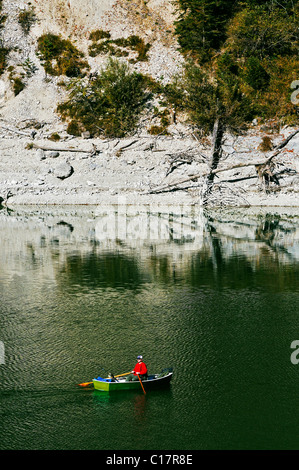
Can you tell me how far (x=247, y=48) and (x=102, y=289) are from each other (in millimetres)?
46439

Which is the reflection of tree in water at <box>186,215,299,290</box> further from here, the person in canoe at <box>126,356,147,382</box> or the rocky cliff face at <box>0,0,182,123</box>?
the rocky cliff face at <box>0,0,182,123</box>

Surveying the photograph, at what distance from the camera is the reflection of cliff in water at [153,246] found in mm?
25938

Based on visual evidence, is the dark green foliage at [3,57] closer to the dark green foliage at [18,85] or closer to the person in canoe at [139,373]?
the dark green foliage at [18,85]

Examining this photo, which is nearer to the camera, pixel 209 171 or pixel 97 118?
pixel 209 171

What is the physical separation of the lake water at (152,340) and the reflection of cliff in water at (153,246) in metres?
0.16

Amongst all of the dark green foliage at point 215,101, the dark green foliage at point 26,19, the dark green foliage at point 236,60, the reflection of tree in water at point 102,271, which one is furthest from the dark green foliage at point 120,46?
the reflection of tree in water at point 102,271

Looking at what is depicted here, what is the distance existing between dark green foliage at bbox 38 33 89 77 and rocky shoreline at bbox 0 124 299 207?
15038 millimetres

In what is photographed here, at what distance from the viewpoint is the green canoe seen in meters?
13.6

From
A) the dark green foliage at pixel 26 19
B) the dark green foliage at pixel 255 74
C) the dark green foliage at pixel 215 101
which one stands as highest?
the dark green foliage at pixel 26 19

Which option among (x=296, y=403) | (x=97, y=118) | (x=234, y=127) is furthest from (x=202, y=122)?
(x=296, y=403)

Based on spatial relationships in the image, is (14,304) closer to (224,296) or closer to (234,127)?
(224,296)

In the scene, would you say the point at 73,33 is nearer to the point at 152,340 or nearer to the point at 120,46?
the point at 120,46

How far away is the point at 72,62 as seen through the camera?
66.4 metres

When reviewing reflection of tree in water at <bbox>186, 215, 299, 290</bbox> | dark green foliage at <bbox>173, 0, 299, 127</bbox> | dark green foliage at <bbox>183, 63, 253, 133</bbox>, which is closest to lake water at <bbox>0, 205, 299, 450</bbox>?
reflection of tree in water at <bbox>186, 215, 299, 290</bbox>
